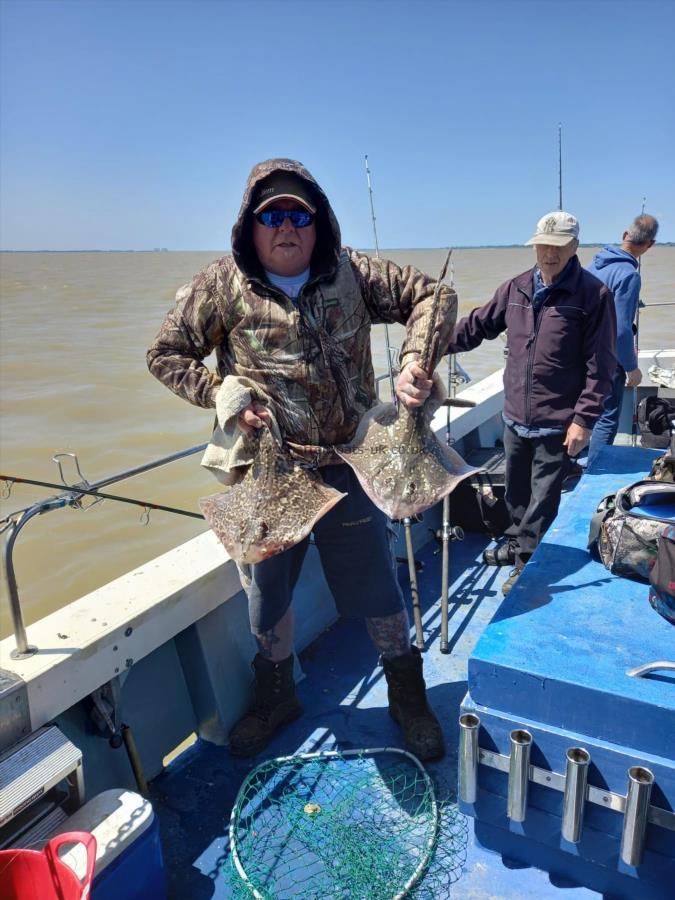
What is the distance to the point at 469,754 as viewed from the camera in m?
2.15

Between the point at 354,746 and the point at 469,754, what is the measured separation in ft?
3.57

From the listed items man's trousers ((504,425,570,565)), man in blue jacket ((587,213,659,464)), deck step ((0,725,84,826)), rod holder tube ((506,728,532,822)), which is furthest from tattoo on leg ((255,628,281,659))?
man in blue jacket ((587,213,659,464))

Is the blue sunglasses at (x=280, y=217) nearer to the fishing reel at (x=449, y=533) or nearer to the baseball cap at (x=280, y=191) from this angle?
the baseball cap at (x=280, y=191)

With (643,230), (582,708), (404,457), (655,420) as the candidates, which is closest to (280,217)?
(404,457)

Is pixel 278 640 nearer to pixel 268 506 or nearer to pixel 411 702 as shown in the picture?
pixel 411 702

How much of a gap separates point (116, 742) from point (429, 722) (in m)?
1.39

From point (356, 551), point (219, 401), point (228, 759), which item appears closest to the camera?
point (219, 401)

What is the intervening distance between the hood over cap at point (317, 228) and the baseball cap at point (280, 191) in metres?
0.02

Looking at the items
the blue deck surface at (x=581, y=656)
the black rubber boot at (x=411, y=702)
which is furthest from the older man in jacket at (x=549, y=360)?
the blue deck surface at (x=581, y=656)

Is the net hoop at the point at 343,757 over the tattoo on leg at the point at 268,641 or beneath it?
beneath

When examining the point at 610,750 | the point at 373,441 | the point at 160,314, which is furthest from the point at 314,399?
the point at 160,314

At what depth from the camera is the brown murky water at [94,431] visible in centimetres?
957

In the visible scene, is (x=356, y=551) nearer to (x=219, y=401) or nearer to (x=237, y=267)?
(x=219, y=401)

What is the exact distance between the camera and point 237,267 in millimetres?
2664
